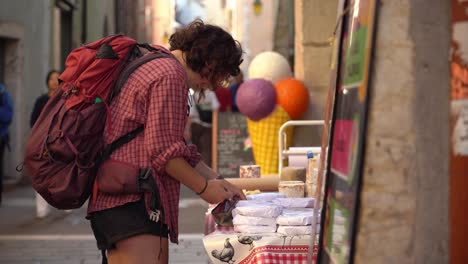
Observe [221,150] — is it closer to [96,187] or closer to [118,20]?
[96,187]

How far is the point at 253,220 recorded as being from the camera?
3986 mm

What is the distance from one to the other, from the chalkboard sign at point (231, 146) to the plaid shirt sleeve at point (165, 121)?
31.8ft

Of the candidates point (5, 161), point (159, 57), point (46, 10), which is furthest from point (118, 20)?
point (159, 57)

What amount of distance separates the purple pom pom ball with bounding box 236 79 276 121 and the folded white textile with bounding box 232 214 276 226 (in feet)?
21.7

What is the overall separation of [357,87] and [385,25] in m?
0.20

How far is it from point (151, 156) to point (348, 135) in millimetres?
1054

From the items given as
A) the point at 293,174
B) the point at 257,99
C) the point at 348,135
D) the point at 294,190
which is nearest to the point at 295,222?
the point at 294,190

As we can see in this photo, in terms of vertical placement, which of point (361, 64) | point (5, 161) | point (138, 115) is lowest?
point (5, 161)

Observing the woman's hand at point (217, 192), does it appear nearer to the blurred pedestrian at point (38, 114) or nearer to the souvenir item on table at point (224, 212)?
the souvenir item on table at point (224, 212)

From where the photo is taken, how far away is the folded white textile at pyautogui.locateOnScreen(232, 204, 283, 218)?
3.97m

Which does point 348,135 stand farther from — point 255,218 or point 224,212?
point 224,212

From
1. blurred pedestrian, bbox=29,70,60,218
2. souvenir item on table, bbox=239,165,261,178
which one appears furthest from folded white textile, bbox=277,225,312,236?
blurred pedestrian, bbox=29,70,60,218

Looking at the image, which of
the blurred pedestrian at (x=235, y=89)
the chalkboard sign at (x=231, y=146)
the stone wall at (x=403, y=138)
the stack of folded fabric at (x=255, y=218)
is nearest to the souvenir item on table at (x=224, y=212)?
the stack of folded fabric at (x=255, y=218)

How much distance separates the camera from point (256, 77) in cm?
1159
